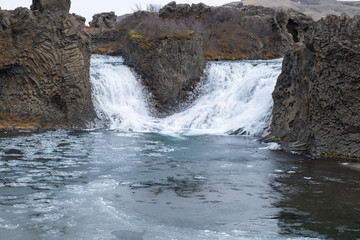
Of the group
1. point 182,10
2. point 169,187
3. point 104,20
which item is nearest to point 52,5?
point 169,187

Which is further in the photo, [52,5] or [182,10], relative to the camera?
[182,10]

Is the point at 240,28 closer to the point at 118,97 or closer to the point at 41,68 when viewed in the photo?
the point at 118,97

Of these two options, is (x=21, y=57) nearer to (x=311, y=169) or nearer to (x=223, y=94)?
(x=223, y=94)

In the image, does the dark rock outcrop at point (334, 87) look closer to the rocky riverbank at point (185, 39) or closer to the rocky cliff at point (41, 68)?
the rocky riverbank at point (185, 39)

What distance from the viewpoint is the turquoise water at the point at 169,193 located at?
7.04 meters

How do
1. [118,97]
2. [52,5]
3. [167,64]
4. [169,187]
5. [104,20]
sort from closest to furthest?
1. [169,187]
2. [52,5]
3. [118,97]
4. [167,64]
5. [104,20]

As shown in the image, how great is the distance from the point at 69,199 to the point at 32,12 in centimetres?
1262

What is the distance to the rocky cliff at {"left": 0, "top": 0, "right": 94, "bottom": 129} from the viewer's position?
1880 cm

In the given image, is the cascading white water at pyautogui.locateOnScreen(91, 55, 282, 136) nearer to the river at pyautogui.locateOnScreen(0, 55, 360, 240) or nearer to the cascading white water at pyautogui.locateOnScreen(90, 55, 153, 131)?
the cascading white water at pyautogui.locateOnScreen(90, 55, 153, 131)

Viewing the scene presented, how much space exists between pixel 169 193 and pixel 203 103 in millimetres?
16149

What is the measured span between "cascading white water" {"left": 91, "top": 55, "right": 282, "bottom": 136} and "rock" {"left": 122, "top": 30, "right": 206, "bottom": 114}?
2.42 ft

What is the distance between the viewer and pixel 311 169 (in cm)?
1190

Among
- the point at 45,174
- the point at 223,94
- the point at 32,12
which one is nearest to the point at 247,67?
the point at 223,94

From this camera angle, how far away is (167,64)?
2581 centimetres
